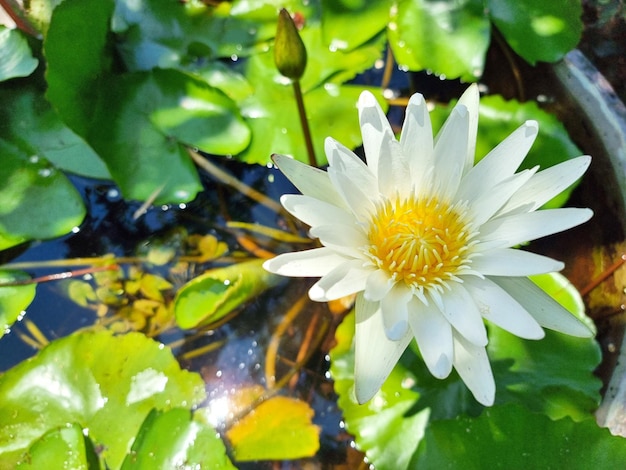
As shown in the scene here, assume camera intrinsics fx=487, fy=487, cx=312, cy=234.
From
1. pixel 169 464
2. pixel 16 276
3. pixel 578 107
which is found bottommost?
pixel 169 464

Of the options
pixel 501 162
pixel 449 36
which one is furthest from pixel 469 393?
pixel 449 36

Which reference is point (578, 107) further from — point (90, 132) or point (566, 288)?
point (90, 132)

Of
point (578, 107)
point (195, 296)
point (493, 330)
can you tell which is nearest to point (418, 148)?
point (493, 330)

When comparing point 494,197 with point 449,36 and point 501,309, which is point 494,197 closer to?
point 501,309

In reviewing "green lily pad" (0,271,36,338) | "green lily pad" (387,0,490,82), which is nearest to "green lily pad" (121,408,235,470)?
"green lily pad" (0,271,36,338)

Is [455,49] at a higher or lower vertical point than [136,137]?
higher

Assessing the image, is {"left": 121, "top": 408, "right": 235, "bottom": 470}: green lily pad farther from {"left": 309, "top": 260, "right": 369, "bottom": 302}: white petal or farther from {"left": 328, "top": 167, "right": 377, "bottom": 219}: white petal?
{"left": 328, "top": 167, "right": 377, "bottom": 219}: white petal

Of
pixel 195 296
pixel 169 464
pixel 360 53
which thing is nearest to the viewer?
pixel 169 464

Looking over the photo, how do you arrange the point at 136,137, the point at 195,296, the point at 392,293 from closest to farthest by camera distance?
1. the point at 392,293
2. the point at 195,296
3. the point at 136,137
